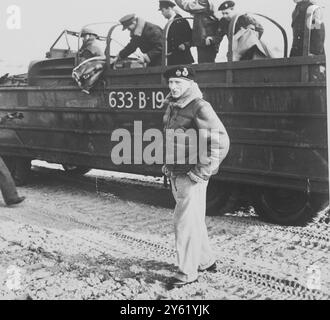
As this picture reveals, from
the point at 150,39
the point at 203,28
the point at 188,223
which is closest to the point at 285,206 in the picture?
the point at 188,223

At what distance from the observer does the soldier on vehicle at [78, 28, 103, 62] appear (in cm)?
662

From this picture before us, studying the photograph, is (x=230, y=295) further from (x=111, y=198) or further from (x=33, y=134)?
(x=33, y=134)

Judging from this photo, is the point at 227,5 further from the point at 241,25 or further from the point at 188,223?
the point at 188,223

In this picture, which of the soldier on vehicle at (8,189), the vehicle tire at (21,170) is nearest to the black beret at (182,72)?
the soldier on vehicle at (8,189)

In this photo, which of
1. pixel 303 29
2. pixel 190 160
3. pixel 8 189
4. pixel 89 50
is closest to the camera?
pixel 190 160

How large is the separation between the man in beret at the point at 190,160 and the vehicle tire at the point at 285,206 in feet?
5.93

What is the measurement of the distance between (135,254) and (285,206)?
1.91 meters

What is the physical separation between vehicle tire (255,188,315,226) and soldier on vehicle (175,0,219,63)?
5.66ft

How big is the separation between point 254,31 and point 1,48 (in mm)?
2854

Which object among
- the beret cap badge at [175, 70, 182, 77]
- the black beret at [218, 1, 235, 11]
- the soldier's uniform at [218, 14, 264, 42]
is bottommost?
the beret cap badge at [175, 70, 182, 77]

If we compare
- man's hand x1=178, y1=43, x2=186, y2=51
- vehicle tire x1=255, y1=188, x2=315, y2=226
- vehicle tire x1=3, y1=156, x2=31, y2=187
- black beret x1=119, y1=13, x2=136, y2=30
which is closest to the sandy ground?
vehicle tire x1=255, y1=188, x2=315, y2=226

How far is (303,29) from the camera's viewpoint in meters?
4.60

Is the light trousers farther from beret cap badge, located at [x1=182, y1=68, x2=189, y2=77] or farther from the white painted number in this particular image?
the white painted number

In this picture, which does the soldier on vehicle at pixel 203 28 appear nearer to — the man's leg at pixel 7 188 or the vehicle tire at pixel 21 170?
the man's leg at pixel 7 188
